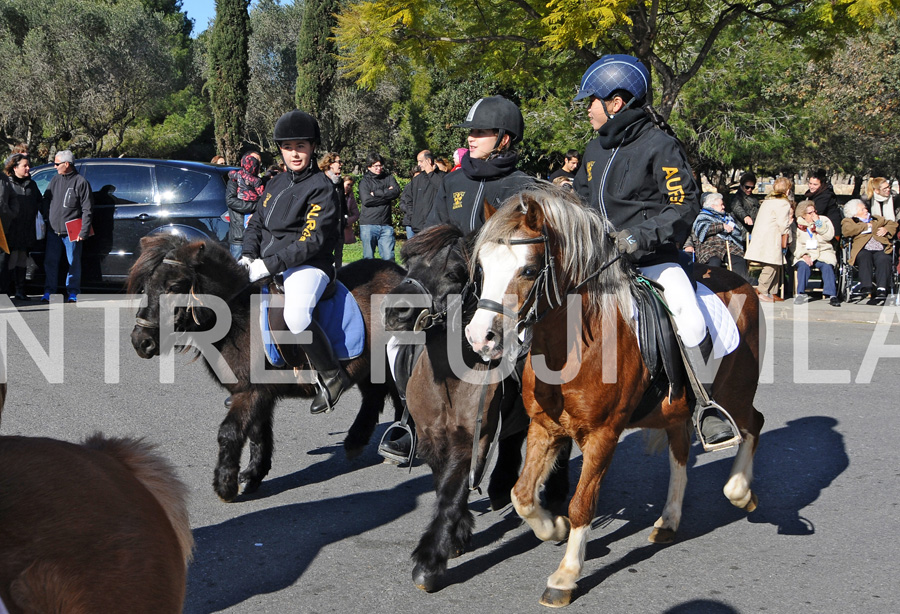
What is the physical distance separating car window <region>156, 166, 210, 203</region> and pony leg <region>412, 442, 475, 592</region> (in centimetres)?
939

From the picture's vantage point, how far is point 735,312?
4953 mm

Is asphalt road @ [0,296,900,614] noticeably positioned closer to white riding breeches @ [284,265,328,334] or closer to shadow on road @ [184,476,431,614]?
shadow on road @ [184,476,431,614]

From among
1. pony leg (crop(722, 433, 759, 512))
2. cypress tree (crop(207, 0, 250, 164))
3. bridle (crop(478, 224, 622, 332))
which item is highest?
cypress tree (crop(207, 0, 250, 164))

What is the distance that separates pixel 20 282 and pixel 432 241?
1038cm

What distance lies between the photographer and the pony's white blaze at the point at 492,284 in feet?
10.9

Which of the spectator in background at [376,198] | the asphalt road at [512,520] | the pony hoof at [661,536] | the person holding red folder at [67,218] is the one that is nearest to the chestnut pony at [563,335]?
the asphalt road at [512,520]

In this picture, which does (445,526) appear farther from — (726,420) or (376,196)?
(376,196)

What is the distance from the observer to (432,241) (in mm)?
4133

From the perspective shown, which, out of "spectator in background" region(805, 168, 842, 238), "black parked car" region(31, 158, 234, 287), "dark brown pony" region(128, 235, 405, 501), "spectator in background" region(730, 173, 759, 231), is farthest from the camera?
"spectator in background" region(730, 173, 759, 231)

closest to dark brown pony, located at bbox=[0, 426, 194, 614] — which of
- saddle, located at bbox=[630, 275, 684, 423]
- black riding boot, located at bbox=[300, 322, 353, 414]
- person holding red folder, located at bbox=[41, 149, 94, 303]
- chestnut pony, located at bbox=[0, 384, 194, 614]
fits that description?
chestnut pony, located at bbox=[0, 384, 194, 614]

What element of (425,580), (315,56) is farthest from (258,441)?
(315,56)

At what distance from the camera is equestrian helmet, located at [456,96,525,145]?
4504 millimetres

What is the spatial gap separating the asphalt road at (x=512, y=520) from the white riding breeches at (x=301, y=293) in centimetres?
105

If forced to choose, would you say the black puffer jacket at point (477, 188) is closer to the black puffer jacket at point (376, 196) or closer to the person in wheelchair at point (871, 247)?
the black puffer jacket at point (376, 196)
